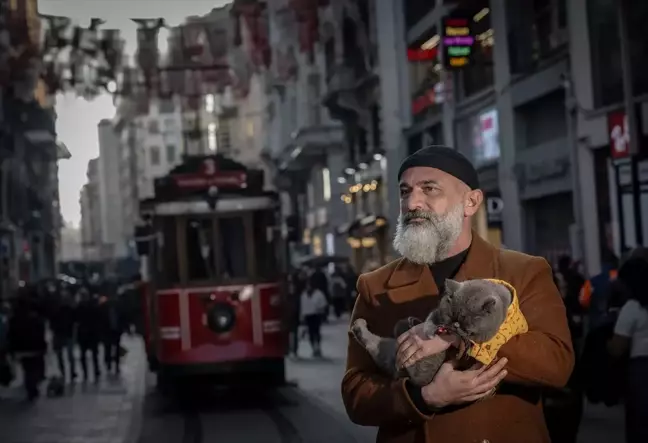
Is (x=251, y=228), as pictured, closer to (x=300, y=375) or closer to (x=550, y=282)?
(x=300, y=375)

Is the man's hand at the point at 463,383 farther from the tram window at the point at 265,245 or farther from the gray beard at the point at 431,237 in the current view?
the tram window at the point at 265,245

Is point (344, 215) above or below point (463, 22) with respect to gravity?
below

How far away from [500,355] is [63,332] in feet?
67.3

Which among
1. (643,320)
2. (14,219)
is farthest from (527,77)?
(14,219)

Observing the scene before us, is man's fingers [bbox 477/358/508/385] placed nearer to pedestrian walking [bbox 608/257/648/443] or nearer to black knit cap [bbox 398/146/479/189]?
black knit cap [bbox 398/146/479/189]

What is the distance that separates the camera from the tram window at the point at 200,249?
59.2 ft

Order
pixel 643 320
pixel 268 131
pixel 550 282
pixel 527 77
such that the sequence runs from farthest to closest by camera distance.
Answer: pixel 268 131, pixel 527 77, pixel 643 320, pixel 550 282

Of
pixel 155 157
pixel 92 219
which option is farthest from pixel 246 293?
pixel 92 219

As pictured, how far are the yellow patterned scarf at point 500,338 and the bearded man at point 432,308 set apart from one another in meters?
0.03

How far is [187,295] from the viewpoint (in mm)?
18062

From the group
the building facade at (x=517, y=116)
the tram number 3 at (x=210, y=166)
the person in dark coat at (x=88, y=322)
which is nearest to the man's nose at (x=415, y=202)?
the tram number 3 at (x=210, y=166)

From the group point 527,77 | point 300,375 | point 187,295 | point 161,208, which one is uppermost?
point 527,77

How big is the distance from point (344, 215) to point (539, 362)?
54708 millimetres

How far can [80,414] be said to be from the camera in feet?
57.5
